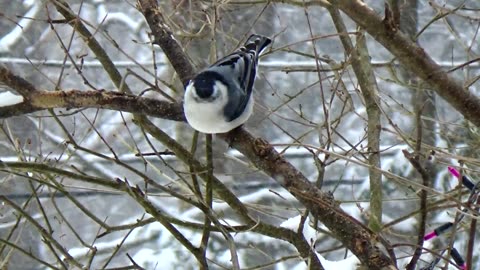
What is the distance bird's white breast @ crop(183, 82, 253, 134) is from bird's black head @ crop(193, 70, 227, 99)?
0.4 inches

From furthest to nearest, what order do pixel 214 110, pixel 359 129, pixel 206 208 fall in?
pixel 359 129
pixel 214 110
pixel 206 208

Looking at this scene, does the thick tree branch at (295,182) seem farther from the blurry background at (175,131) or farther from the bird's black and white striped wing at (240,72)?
the blurry background at (175,131)

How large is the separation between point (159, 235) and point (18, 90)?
2.31 meters

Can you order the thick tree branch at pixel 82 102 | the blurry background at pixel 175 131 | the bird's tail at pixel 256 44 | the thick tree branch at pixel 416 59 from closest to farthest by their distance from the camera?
the thick tree branch at pixel 416 59
the thick tree branch at pixel 82 102
the bird's tail at pixel 256 44
the blurry background at pixel 175 131

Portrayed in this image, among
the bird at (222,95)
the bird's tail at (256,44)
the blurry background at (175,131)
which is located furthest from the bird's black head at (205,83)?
the blurry background at (175,131)

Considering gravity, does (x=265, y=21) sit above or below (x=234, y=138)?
above

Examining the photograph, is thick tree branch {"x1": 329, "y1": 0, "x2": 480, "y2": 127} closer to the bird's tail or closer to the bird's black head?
the bird's black head

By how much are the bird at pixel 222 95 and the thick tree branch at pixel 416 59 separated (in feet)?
1.09

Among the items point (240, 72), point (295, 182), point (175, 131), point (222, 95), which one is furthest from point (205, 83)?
point (175, 131)

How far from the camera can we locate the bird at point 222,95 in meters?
1.23

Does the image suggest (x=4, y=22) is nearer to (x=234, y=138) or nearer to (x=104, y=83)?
(x=104, y=83)

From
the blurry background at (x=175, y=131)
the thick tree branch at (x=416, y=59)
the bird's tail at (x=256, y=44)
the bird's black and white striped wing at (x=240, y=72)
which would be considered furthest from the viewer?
the blurry background at (x=175, y=131)

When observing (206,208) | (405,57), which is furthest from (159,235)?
(405,57)

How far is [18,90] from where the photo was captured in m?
1.21
